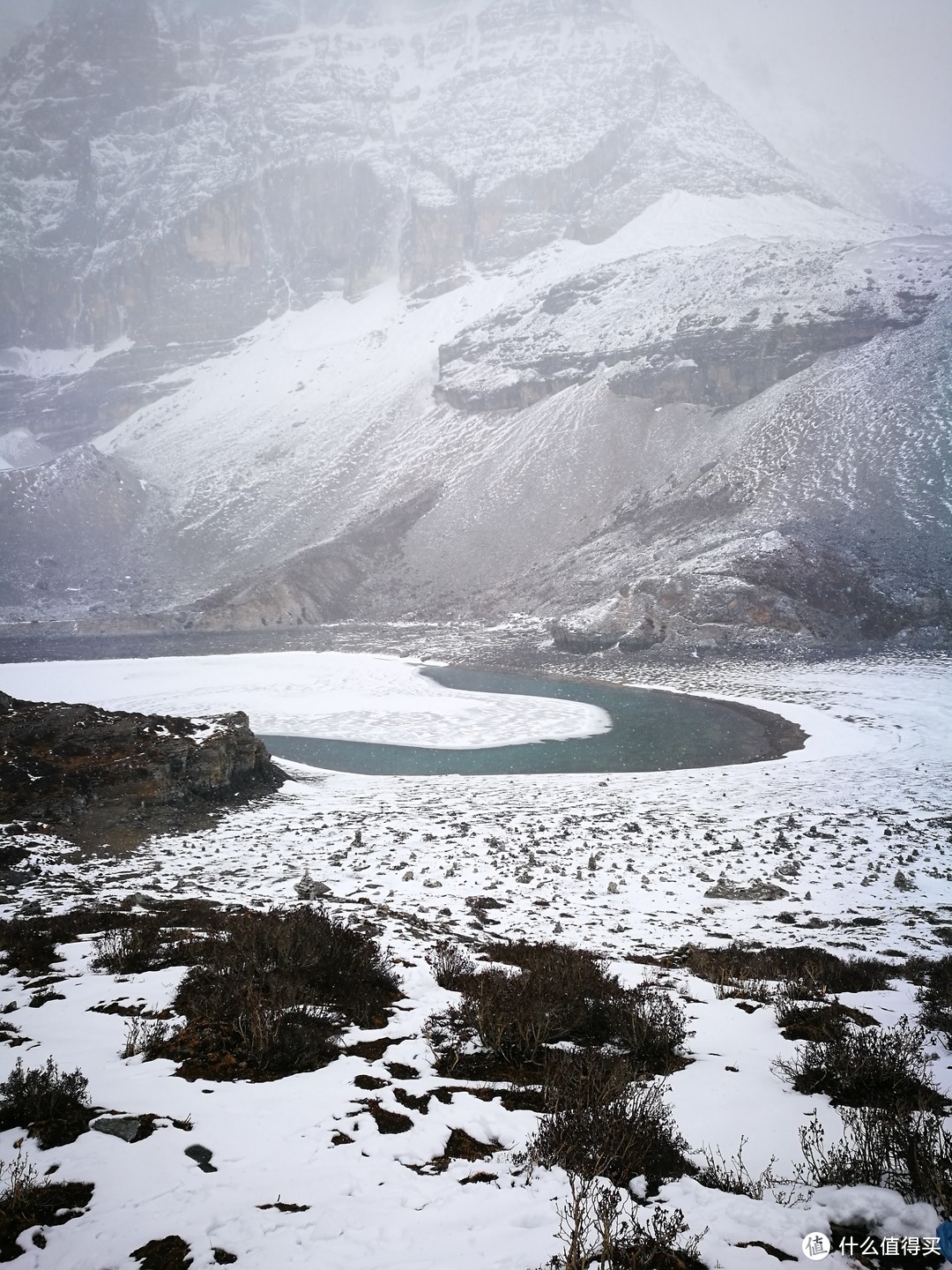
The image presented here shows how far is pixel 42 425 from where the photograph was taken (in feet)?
529

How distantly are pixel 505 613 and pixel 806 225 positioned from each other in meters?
116

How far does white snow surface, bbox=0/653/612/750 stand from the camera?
90.3 ft

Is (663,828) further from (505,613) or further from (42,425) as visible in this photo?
(42,425)

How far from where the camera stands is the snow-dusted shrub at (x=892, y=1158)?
309 centimetres

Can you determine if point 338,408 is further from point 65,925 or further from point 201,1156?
point 201,1156

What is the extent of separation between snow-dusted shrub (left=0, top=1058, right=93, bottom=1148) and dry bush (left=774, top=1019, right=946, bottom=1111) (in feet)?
14.2

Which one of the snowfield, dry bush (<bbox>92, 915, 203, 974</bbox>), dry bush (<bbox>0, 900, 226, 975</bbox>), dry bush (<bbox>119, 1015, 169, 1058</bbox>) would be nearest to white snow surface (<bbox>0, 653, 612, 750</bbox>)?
the snowfield

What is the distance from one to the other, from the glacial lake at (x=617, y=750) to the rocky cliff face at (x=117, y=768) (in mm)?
5401

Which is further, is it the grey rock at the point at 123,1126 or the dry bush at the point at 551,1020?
the dry bush at the point at 551,1020

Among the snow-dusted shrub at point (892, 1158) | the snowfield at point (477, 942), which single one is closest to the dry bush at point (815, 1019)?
the snowfield at point (477, 942)

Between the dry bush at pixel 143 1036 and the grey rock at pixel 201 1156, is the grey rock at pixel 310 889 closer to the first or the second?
the dry bush at pixel 143 1036

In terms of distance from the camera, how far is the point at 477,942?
773 cm

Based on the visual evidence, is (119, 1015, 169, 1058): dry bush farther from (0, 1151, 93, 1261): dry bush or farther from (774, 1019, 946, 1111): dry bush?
(774, 1019, 946, 1111): dry bush

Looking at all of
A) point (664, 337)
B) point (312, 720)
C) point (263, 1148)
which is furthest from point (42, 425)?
point (263, 1148)
